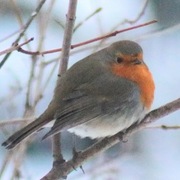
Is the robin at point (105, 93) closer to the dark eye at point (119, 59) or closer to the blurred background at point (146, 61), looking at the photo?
the dark eye at point (119, 59)

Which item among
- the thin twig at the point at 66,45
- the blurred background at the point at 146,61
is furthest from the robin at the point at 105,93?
the blurred background at the point at 146,61

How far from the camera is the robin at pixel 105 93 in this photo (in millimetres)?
3160

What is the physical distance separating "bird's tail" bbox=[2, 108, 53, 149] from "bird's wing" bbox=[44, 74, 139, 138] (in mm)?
98

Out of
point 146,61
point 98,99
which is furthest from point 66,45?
point 146,61

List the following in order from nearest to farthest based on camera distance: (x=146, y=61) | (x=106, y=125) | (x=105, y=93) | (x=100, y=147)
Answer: (x=100, y=147), (x=106, y=125), (x=105, y=93), (x=146, y=61)

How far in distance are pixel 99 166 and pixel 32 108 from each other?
2.83 feet

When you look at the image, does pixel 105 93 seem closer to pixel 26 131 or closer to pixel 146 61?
pixel 26 131

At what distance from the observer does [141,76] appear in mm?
3375

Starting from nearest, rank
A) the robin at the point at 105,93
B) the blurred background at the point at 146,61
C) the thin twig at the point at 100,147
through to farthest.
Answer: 1. the thin twig at the point at 100,147
2. the robin at the point at 105,93
3. the blurred background at the point at 146,61

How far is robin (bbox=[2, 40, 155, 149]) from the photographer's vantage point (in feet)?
10.4

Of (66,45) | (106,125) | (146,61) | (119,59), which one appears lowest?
(146,61)

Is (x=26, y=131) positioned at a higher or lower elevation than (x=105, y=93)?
higher

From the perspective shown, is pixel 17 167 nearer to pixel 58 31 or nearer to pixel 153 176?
pixel 153 176

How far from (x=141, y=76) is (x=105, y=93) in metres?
0.21
